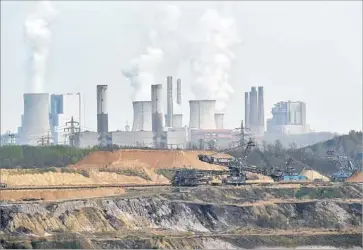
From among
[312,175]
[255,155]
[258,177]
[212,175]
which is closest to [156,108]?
[255,155]

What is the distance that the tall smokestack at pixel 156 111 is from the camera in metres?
159

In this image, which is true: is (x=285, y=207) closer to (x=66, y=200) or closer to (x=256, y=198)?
(x=256, y=198)

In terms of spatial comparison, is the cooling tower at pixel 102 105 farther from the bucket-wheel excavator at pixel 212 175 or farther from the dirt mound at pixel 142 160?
the bucket-wheel excavator at pixel 212 175

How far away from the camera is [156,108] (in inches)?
6329

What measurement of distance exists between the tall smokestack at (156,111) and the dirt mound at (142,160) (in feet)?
135

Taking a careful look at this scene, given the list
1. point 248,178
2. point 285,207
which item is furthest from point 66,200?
point 248,178

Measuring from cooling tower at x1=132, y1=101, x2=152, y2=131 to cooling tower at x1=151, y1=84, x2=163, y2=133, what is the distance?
604cm

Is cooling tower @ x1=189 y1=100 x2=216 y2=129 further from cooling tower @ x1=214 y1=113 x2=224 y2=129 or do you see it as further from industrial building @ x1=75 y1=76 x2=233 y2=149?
cooling tower @ x1=214 y1=113 x2=224 y2=129

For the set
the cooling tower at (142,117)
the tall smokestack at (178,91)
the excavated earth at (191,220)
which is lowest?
the excavated earth at (191,220)

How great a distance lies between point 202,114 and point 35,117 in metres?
24.0

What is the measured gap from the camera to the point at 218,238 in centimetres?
7056

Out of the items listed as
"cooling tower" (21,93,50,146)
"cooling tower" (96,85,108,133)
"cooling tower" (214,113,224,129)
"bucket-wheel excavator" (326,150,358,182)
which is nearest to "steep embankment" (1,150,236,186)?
"bucket-wheel excavator" (326,150,358,182)

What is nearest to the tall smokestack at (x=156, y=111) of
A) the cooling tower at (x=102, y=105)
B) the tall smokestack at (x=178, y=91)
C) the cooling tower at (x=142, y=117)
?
the cooling tower at (x=142, y=117)

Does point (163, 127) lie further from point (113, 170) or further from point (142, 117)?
point (113, 170)
